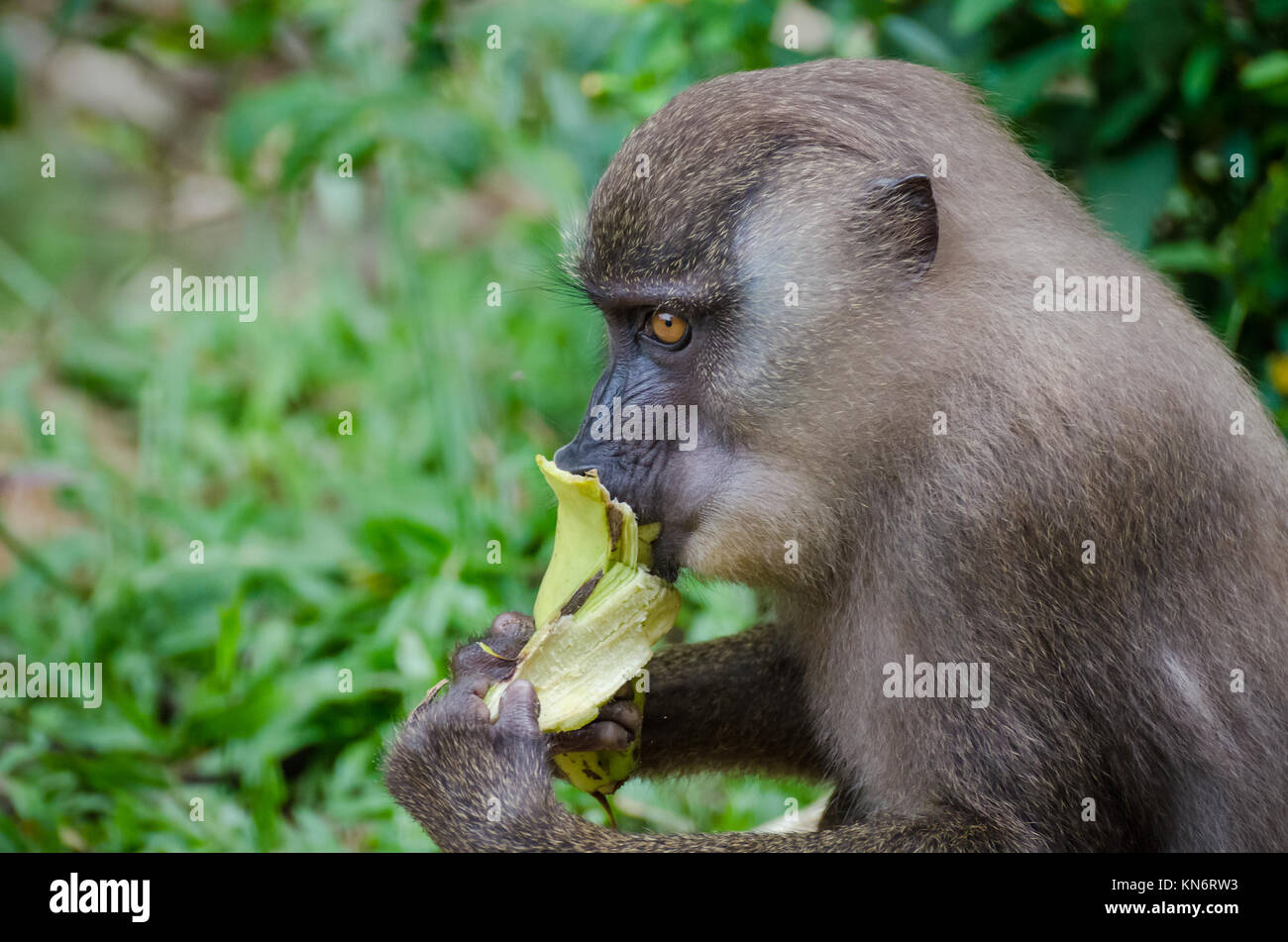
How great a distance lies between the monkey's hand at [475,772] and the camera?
351cm

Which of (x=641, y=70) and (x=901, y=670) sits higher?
(x=641, y=70)

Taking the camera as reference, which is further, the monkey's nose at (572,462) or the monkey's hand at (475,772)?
the monkey's nose at (572,462)

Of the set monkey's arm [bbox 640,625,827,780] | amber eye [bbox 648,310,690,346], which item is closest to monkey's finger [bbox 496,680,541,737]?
monkey's arm [bbox 640,625,827,780]

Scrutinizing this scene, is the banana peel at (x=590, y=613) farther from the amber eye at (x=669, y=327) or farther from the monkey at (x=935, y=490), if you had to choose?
the amber eye at (x=669, y=327)

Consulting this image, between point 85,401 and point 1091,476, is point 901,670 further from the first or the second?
point 85,401

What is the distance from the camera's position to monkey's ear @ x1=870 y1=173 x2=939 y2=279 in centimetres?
345

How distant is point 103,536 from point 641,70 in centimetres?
338

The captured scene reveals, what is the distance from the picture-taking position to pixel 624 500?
3.62 meters

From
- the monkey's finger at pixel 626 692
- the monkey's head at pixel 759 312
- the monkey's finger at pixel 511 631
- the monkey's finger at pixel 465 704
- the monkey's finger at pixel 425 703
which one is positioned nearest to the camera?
the monkey's head at pixel 759 312

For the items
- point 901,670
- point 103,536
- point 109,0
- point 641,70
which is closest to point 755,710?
point 901,670

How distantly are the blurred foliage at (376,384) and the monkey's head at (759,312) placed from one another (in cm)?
56

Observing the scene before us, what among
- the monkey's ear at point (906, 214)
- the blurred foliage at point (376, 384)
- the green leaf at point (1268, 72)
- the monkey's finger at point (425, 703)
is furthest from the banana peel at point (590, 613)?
the green leaf at point (1268, 72)

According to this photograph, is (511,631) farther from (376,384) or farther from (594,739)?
(376,384)

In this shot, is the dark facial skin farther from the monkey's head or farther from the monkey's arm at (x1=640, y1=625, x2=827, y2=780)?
the monkey's arm at (x1=640, y1=625, x2=827, y2=780)
